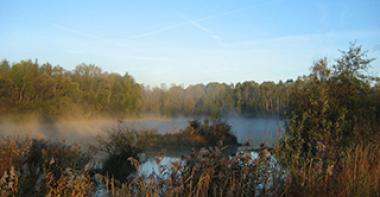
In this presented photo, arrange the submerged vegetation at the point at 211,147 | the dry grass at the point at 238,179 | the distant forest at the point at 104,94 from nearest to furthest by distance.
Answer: the dry grass at the point at 238,179 < the submerged vegetation at the point at 211,147 < the distant forest at the point at 104,94

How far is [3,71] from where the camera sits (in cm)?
1275

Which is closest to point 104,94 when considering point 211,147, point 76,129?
point 76,129

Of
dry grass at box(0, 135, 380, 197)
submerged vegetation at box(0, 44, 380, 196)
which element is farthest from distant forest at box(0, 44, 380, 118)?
dry grass at box(0, 135, 380, 197)

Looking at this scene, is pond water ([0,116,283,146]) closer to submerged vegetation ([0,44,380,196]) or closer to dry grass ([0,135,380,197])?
submerged vegetation ([0,44,380,196])

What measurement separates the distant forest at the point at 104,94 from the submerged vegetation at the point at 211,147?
0.15ft

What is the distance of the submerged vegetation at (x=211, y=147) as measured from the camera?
3742mm

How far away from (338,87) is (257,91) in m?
15.7

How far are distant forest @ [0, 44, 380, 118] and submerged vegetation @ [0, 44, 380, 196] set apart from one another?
0.05m

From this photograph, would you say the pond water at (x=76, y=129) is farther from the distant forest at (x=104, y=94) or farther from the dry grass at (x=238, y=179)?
the dry grass at (x=238, y=179)

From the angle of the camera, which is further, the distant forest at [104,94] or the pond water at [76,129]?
the distant forest at [104,94]

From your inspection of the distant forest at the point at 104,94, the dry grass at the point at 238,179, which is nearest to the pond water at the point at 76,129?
the distant forest at the point at 104,94

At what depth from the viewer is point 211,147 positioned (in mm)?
4430

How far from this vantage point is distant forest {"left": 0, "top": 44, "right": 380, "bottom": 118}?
463 inches

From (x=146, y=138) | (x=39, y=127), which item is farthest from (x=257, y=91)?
(x=39, y=127)
